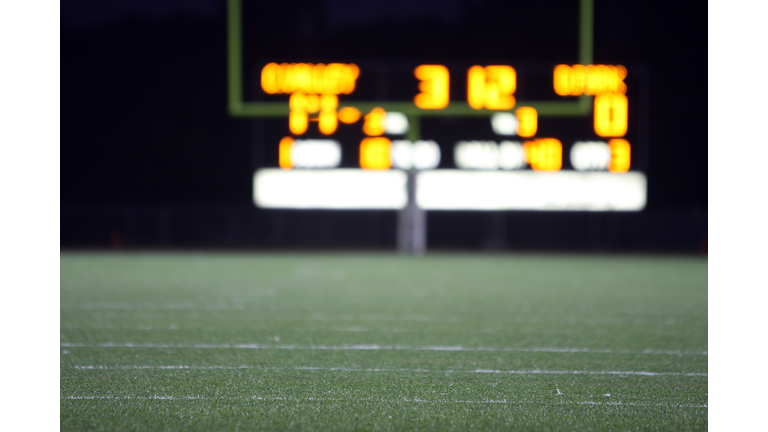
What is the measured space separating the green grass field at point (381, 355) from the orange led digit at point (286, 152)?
347 centimetres

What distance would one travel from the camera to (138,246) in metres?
13.7

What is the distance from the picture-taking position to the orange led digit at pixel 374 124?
33.0ft

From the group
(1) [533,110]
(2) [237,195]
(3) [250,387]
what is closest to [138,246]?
(2) [237,195]

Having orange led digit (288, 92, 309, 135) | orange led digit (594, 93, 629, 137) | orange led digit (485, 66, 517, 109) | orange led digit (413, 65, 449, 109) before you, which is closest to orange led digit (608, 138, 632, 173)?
orange led digit (594, 93, 629, 137)

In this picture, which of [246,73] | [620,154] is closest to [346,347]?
[620,154]

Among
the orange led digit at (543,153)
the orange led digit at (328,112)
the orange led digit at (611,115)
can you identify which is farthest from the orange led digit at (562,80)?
the orange led digit at (328,112)

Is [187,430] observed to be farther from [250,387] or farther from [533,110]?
[533,110]

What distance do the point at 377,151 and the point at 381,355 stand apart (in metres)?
6.90

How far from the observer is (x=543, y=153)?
10180 millimetres

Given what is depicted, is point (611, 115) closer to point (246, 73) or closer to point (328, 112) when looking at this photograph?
point (328, 112)

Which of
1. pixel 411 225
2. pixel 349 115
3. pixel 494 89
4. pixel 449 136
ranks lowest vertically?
pixel 411 225
